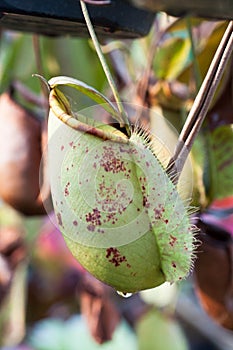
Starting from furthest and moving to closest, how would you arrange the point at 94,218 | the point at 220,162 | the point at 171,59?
1. the point at 171,59
2. the point at 220,162
3. the point at 94,218

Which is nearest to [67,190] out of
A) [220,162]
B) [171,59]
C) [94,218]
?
[94,218]

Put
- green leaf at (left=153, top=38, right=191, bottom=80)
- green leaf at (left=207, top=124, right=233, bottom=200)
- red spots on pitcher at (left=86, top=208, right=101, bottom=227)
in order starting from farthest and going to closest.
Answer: green leaf at (left=153, top=38, right=191, bottom=80) < green leaf at (left=207, top=124, right=233, bottom=200) < red spots on pitcher at (left=86, top=208, right=101, bottom=227)

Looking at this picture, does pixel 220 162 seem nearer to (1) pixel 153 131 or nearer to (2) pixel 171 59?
(1) pixel 153 131

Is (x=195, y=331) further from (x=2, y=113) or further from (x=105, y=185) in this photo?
(x=105, y=185)

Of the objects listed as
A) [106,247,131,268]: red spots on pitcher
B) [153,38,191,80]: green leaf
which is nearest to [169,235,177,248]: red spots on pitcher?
[106,247,131,268]: red spots on pitcher

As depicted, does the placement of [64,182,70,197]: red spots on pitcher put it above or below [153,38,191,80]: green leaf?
above

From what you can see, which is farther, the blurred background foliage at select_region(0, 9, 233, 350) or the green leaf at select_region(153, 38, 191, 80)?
the green leaf at select_region(153, 38, 191, 80)

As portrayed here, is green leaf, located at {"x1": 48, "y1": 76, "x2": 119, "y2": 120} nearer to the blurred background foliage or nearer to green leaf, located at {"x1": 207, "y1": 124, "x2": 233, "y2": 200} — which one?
the blurred background foliage

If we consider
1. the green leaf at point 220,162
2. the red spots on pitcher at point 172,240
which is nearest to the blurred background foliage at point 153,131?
the green leaf at point 220,162

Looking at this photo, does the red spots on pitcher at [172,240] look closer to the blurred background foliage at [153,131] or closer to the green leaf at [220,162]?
the blurred background foliage at [153,131]
